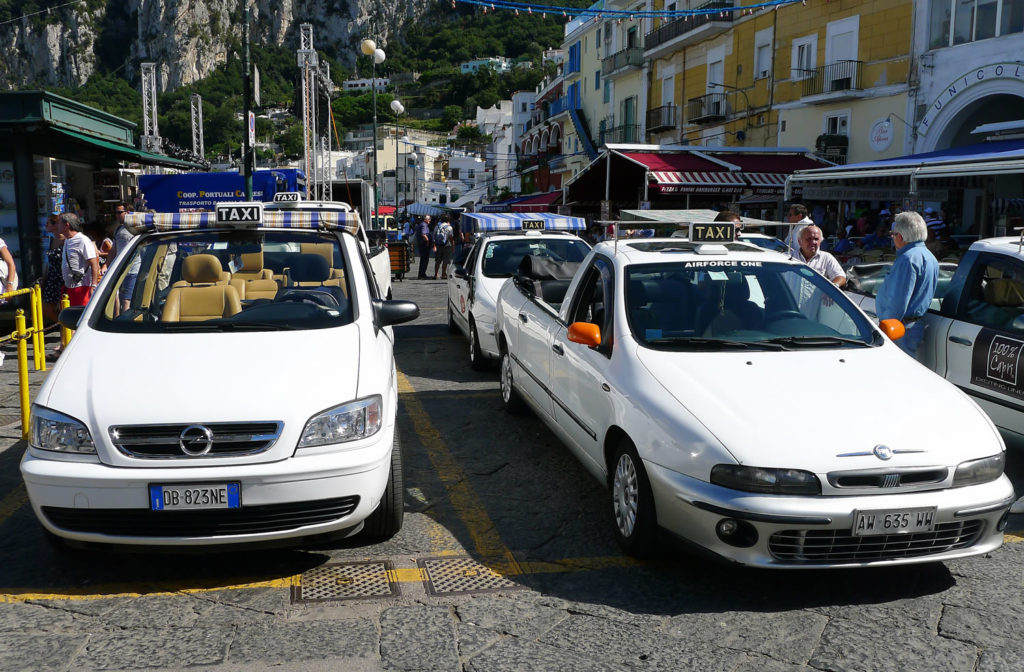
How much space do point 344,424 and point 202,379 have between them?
2.30 ft

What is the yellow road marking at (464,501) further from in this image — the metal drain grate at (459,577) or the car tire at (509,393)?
the car tire at (509,393)

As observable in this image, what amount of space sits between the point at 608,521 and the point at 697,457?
4.22 feet

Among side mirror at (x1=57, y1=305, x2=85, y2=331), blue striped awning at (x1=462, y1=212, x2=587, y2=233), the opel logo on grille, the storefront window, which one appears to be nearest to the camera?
the opel logo on grille

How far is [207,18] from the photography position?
112125 mm

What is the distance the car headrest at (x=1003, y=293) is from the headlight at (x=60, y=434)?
18.5 feet

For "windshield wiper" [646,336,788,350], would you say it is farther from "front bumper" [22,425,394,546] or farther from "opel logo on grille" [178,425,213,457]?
"opel logo on grille" [178,425,213,457]

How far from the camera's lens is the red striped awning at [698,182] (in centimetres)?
1964

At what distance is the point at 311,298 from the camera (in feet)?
16.7

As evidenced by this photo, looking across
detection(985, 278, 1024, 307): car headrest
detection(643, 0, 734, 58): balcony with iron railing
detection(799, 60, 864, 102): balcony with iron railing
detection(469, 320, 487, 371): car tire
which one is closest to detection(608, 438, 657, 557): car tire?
detection(985, 278, 1024, 307): car headrest

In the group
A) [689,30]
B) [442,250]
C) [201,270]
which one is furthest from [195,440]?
[689,30]

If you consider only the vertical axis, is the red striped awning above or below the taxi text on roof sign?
above

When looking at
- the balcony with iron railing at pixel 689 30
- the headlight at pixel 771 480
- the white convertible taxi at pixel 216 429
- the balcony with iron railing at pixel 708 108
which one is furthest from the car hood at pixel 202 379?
the balcony with iron railing at pixel 708 108

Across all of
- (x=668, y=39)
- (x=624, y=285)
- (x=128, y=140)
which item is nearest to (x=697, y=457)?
(x=624, y=285)

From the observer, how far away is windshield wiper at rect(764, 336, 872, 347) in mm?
4777
